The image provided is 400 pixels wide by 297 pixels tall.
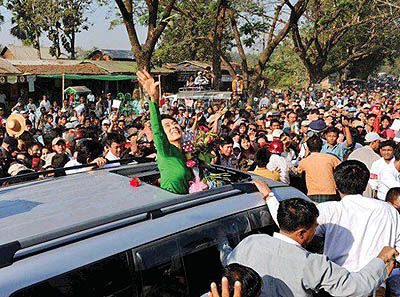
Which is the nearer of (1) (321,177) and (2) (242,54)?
(1) (321,177)

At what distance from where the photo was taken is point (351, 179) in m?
2.81

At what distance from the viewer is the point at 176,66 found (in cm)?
3172

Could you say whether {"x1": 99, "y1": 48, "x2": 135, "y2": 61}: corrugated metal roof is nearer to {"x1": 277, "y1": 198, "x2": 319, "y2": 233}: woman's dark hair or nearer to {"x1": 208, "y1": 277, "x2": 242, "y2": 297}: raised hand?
{"x1": 277, "y1": 198, "x2": 319, "y2": 233}: woman's dark hair

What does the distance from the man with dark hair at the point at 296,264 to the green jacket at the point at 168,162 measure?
907mm

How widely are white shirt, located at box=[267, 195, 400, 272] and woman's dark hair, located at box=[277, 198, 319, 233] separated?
33cm

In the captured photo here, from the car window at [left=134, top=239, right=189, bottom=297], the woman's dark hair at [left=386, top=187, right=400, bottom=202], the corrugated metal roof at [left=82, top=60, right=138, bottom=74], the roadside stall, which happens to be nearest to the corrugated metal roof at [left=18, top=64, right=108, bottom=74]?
the corrugated metal roof at [left=82, top=60, right=138, bottom=74]

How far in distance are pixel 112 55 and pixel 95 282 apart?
31344 mm

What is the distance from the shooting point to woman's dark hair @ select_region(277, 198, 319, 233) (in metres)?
2.24

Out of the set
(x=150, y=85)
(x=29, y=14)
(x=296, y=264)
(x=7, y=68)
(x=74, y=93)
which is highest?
(x=29, y=14)

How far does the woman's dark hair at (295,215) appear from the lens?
7.36 ft

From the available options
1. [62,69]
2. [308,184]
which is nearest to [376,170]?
[308,184]

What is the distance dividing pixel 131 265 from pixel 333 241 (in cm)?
144

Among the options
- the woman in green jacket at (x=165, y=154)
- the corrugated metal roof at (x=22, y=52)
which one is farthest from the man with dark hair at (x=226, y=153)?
the corrugated metal roof at (x=22, y=52)

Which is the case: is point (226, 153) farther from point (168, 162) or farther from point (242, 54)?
point (242, 54)
